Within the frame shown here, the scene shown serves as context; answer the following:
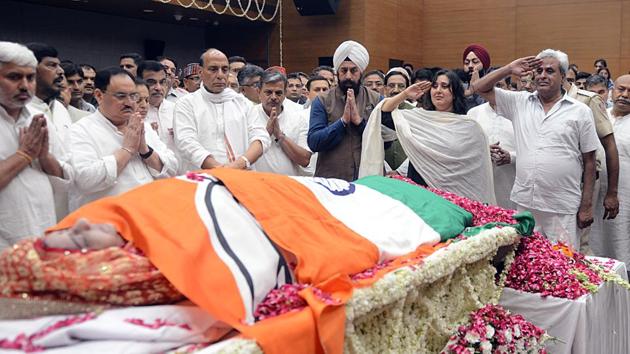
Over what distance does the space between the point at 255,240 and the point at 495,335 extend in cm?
126

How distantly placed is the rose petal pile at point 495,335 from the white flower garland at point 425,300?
6cm

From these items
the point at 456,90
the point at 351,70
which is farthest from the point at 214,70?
the point at 456,90

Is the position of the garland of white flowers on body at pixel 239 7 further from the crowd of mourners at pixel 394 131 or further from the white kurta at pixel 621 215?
the white kurta at pixel 621 215

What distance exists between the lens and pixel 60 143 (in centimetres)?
313

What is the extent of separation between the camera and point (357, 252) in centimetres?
247

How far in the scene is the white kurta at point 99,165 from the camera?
310cm

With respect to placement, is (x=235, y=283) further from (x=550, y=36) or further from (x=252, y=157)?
(x=550, y=36)

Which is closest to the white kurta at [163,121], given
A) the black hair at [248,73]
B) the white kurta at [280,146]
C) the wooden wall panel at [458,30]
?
the white kurta at [280,146]

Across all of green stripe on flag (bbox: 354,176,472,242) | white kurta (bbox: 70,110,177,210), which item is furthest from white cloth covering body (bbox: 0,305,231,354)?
green stripe on flag (bbox: 354,176,472,242)

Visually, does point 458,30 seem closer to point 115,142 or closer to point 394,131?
point 394,131

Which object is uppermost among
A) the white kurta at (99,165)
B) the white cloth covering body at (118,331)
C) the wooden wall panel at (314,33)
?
the wooden wall panel at (314,33)

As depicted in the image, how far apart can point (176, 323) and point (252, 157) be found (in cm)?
234

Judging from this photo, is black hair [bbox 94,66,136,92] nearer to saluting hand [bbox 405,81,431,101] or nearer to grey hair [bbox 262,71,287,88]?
grey hair [bbox 262,71,287,88]

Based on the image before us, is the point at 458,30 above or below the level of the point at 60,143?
above
